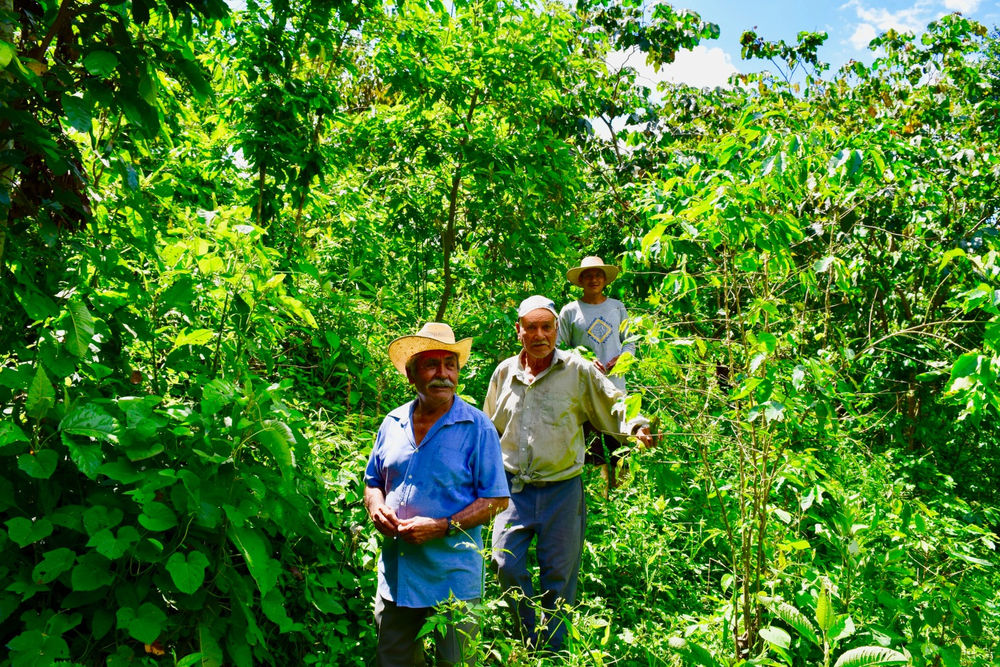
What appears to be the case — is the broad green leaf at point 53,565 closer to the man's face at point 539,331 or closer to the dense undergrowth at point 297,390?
the dense undergrowth at point 297,390

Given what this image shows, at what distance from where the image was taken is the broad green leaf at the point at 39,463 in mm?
2295

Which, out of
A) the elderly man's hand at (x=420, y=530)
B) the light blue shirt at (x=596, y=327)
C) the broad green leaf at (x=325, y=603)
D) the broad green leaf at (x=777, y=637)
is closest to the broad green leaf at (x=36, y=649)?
the broad green leaf at (x=325, y=603)

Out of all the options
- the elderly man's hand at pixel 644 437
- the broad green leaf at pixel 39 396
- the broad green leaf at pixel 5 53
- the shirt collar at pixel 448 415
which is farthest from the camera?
the elderly man's hand at pixel 644 437

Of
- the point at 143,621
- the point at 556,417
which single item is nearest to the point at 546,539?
the point at 556,417

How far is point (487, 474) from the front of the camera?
9.87ft

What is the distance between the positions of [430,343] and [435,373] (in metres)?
0.13

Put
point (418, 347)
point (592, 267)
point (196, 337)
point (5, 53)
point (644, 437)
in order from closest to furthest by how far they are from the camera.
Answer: point (5, 53)
point (196, 337)
point (418, 347)
point (644, 437)
point (592, 267)

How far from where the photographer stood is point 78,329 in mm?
2463

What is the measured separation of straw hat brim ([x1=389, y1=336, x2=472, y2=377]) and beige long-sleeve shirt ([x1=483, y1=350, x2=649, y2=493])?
628 mm

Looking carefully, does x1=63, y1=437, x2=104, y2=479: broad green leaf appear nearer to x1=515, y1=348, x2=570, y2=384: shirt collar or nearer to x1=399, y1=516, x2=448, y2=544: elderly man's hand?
x1=399, y1=516, x2=448, y2=544: elderly man's hand

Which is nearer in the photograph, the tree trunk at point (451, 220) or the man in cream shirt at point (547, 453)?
the man in cream shirt at point (547, 453)

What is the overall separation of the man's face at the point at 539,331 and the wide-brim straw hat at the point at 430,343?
0.60m

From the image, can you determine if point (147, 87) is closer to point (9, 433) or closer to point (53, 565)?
point (9, 433)

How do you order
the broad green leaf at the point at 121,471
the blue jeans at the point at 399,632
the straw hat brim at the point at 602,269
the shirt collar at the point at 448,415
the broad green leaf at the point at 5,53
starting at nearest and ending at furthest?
the broad green leaf at the point at 5,53, the broad green leaf at the point at 121,471, the blue jeans at the point at 399,632, the shirt collar at the point at 448,415, the straw hat brim at the point at 602,269
